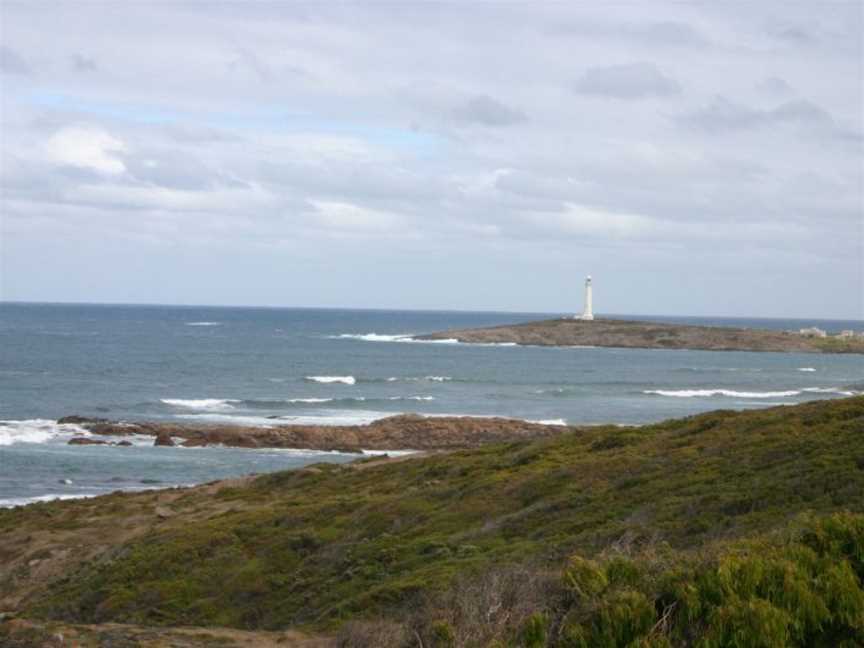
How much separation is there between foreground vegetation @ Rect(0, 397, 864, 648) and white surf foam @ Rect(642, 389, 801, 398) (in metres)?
43.5

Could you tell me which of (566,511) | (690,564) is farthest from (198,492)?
→ (690,564)

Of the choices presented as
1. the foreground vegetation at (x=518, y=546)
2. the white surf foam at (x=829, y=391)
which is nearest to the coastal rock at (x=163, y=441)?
the foreground vegetation at (x=518, y=546)

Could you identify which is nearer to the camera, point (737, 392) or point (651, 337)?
point (737, 392)

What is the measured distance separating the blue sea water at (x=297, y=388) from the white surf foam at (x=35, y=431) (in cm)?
13

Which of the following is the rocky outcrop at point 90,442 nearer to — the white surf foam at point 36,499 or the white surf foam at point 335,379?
the white surf foam at point 36,499

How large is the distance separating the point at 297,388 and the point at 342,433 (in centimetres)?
2712

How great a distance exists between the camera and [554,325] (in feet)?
475

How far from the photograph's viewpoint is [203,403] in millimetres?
62875

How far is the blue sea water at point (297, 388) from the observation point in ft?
133

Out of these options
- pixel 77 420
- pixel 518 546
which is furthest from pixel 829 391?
pixel 518 546

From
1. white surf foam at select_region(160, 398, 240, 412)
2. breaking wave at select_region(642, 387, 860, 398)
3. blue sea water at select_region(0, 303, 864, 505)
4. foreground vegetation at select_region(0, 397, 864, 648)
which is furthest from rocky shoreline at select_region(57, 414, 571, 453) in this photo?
breaking wave at select_region(642, 387, 860, 398)

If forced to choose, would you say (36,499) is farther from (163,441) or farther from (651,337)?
(651,337)

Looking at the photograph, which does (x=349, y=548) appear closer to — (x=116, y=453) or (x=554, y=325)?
(x=116, y=453)

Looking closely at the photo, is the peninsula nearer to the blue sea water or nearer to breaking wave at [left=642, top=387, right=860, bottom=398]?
the blue sea water
